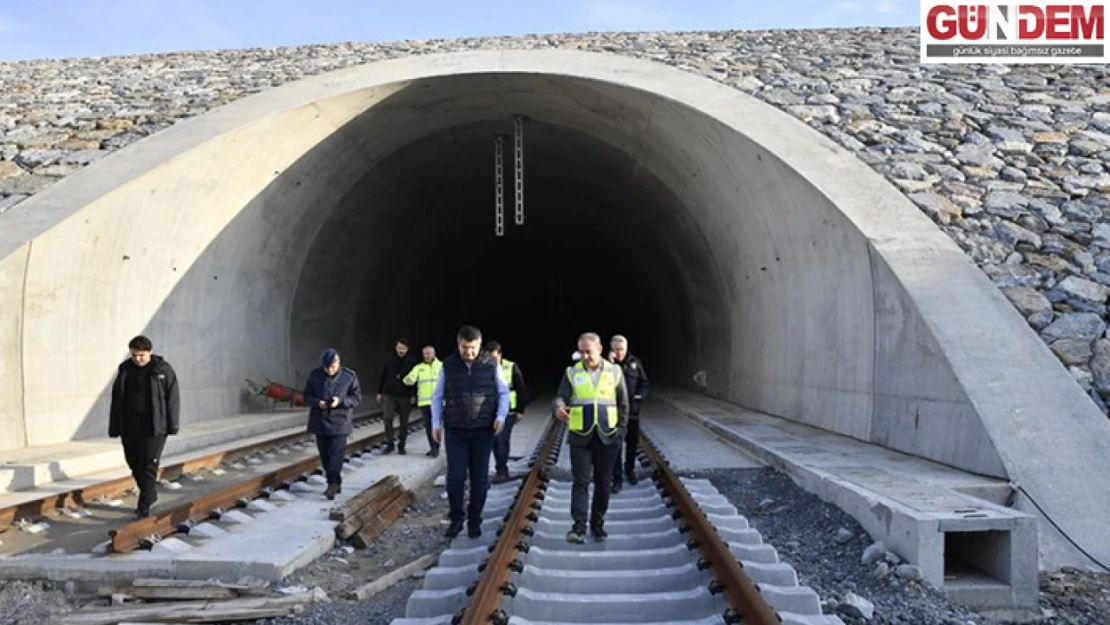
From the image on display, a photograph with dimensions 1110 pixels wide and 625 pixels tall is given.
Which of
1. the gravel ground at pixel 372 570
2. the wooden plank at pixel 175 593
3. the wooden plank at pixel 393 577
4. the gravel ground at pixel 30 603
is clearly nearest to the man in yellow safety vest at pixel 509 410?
the gravel ground at pixel 372 570

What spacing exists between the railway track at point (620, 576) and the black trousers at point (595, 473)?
0.68ft

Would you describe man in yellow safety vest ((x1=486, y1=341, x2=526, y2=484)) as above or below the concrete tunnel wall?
below

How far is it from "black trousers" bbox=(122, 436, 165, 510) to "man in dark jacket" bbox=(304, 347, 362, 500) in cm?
137

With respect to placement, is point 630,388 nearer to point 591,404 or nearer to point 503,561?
point 591,404

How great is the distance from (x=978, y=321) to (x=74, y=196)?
9634 mm

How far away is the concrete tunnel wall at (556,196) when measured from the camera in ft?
26.1

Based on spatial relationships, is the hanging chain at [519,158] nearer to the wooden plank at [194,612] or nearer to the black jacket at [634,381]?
the black jacket at [634,381]

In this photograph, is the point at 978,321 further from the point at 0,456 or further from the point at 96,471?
the point at 0,456

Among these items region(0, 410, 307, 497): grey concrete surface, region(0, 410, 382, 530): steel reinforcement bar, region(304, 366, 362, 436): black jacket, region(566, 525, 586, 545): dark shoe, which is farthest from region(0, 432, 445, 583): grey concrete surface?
region(0, 410, 307, 497): grey concrete surface

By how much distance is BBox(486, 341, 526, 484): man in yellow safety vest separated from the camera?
895cm

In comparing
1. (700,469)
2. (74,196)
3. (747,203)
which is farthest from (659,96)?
(74,196)

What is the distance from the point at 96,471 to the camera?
9.04 metres

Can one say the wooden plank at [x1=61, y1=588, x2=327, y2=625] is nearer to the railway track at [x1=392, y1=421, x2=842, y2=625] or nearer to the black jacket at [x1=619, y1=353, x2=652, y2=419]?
the railway track at [x1=392, y1=421, x2=842, y2=625]

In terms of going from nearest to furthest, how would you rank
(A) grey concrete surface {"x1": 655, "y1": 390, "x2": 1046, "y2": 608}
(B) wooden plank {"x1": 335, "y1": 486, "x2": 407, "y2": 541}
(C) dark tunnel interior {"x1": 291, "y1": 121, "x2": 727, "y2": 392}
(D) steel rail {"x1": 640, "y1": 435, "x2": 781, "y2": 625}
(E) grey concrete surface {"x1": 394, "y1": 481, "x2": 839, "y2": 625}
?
1. (D) steel rail {"x1": 640, "y1": 435, "x2": 781, "y2": 625}
2. (E) grey concrete surface {"x1": 394, "y1": 481, "x2": 839, "y2": 625}
3. (A) grey concrete surface {"x1": 655, "y1": 390, "x2": 1046, "y2": 608}
4. (B) wooden plank {"x1": 335, "y1": 486, "x2": 407, "y2": 541}
5. (C) dark tunnel interior {"x1": 291, "y1": 121, "x2": 727, "y2": 392}
